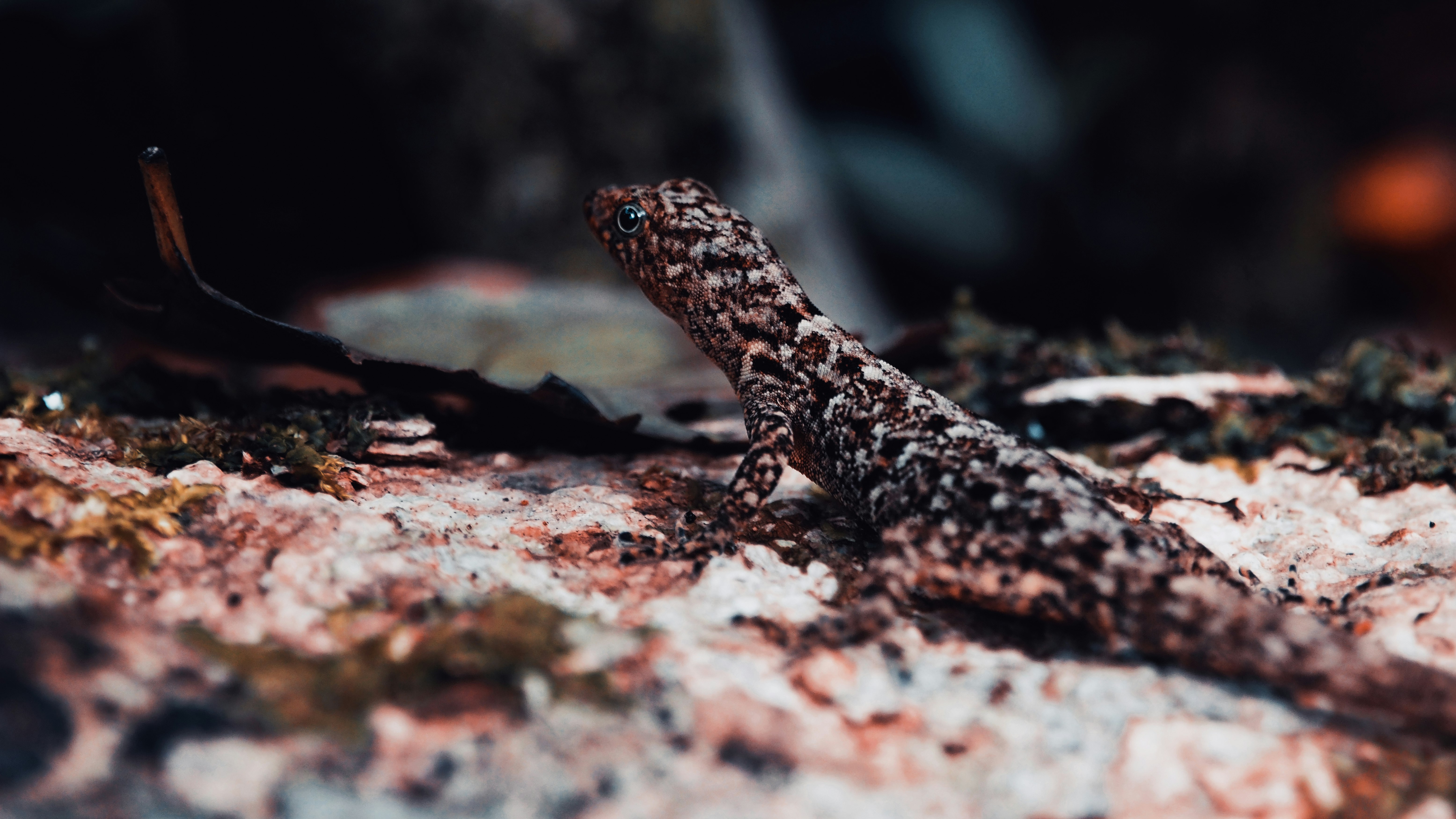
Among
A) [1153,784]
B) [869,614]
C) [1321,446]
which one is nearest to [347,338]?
[869,614]

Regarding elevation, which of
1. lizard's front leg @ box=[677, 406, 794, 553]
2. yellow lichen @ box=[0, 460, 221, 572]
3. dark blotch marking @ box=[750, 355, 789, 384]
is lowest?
yellow lichen @ box=[0, 460, 221, 572]

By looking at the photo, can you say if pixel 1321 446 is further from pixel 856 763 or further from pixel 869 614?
pixel 856 763

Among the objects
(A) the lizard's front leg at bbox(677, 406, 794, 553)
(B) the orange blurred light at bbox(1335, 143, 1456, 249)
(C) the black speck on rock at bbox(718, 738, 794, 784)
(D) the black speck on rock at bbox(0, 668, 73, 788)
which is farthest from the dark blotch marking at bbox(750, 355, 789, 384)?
(B) the orange blurred light at bbox(1335, 143, 1456, 249)

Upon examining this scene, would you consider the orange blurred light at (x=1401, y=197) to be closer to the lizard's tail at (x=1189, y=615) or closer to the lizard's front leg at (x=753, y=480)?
the lizard's tail at (x=1189, y=615)

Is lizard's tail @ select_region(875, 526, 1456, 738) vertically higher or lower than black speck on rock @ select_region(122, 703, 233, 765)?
higher

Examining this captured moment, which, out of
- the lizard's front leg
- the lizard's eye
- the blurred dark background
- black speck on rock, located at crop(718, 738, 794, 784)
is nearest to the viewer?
black speck on rock, located at crop(718, 738, 794, 784)

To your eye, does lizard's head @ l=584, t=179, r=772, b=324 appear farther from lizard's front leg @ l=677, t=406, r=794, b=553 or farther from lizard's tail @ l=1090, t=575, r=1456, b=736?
lizard's tail @ l=1090, t=575, r=1456, b=736

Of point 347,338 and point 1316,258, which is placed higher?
point 1316,258
